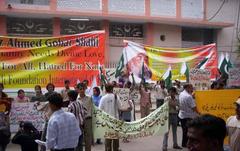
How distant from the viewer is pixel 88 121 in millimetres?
9773

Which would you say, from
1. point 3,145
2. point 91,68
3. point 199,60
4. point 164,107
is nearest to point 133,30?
point 199,60

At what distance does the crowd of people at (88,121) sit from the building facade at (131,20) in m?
9.76

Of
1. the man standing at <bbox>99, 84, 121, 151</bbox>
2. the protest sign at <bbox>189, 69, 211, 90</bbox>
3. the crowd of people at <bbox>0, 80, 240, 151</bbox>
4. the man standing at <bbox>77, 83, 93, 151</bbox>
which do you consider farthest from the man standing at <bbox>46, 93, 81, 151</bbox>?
the protest sign at <bbox>189, 69, 211, 90</bbox>

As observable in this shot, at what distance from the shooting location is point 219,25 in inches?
1143

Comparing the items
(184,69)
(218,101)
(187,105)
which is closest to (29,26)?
(184,69)

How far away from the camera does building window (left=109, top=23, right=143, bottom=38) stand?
86.7ft

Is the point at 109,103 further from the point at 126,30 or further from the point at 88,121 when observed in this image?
the point at 126,30

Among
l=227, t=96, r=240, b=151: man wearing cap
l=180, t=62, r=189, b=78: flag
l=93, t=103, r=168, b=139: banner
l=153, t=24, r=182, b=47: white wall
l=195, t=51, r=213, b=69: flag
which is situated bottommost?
l=93, t=103, r=168, b=139: banner

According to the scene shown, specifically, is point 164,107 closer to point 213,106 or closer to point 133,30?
point 213,106

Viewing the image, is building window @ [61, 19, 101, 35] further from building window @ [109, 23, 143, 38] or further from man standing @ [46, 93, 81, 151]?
man standing @ [46, 93, 81, 151]

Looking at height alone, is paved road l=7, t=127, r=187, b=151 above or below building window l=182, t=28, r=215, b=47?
below

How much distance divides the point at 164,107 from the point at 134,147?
59.2 inches

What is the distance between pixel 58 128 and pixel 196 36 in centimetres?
2469

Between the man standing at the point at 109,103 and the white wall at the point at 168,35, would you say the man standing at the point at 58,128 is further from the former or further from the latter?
the white wall at the point at 168,35
